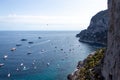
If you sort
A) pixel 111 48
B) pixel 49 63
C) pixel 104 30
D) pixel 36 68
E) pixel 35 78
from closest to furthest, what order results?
pixel 111 48, pixel 35 78, pixel 36 68, pixel 49 63, pixel 104 30

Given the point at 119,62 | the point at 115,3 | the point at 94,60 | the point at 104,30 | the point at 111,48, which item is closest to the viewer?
the point at 119,62

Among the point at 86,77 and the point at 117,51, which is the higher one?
the point at 117,51

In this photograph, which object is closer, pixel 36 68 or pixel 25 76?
pixel 25 76

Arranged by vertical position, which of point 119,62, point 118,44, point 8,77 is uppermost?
point 118,44

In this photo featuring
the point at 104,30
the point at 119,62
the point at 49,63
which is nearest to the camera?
the point at 119,62

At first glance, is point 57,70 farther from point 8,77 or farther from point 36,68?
point 8,77

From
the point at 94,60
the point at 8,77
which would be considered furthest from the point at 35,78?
the point at 94,60

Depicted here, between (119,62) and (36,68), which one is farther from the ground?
(119,62)

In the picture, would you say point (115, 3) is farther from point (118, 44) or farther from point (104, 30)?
point (104, 30)

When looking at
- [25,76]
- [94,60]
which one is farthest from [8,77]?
[94,60]
